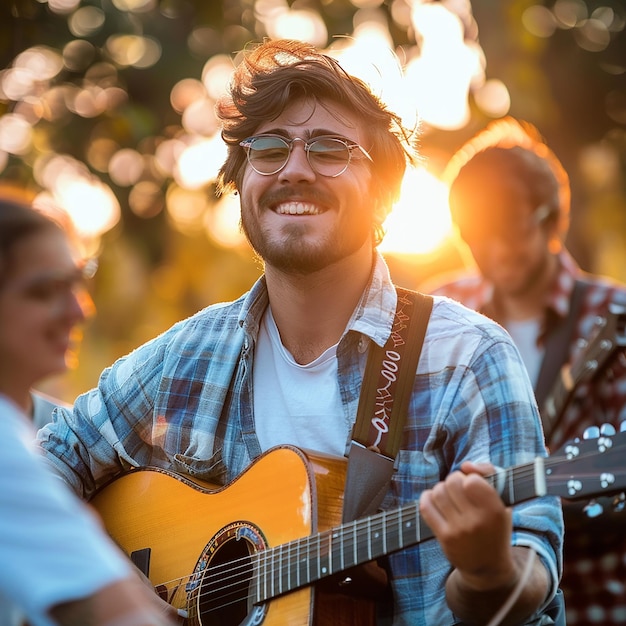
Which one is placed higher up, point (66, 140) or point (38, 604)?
point (66, 140)

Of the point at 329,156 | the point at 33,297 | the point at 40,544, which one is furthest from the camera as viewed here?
the point at 329,156

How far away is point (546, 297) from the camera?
4711mm

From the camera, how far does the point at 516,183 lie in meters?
4.89

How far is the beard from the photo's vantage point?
3.28 metres

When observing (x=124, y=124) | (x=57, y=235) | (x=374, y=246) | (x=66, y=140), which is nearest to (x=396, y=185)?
(x=374, y=246)

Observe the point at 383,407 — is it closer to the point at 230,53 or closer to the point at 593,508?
the point at 593,508

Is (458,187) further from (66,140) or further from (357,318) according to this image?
(66,140)

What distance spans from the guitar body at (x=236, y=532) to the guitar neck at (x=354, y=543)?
0.09ft

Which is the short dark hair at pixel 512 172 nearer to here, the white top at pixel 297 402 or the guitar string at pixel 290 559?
the white top at pixel 297 402

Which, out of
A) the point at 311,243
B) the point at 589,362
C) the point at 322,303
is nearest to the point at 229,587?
the point at 322,303

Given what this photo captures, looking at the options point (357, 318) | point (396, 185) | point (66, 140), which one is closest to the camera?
point (357, 318)

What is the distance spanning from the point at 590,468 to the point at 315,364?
1159 mm

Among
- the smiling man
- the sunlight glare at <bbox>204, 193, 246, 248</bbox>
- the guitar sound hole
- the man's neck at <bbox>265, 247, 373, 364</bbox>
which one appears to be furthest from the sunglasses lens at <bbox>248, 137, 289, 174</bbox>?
the sunlight glare at <bbox>204, 193, 246, 248</bbox>

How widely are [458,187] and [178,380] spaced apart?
2.03 m
